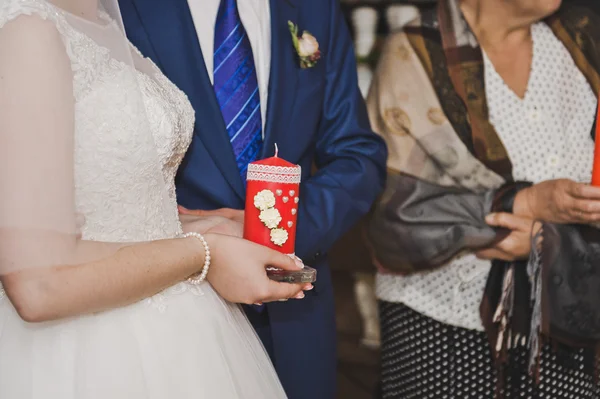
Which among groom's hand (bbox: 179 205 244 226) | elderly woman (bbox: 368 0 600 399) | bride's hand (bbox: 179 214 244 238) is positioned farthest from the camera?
elderly woman (bbox: 368 0 600 399)

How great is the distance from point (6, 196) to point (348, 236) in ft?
11.3

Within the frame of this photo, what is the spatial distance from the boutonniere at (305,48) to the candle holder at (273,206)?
20.5 inches

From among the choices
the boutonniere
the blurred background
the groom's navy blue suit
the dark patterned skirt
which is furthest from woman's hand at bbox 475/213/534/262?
the blurred background

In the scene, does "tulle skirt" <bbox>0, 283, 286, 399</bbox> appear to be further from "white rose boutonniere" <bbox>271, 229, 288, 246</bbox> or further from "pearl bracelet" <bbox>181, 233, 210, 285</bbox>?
"white rose boutonniere" <bbox>271, 229, 288, 246</bbox>

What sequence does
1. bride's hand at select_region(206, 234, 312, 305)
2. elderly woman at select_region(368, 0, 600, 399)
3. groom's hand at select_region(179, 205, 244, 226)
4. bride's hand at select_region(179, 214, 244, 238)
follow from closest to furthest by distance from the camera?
bride's hand at select_region(206, 234, 312, 305) < bride's hand at select_region(179, 214, 244, 238) < groom's hand at select_region(179, 205, 244, 226) < elderly woman at select_region(368, 0, 600, 399)

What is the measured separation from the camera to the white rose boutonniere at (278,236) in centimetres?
148

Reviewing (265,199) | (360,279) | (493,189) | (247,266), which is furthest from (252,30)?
(360,279)

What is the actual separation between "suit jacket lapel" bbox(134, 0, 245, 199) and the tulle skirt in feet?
1.33

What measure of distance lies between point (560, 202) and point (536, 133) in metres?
0.23

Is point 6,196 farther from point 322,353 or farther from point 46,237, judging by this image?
point 322,353

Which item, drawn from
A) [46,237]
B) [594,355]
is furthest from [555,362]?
[46,237]

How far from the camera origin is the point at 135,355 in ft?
4.42

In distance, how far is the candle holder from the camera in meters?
1.45

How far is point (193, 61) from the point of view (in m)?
1.76
